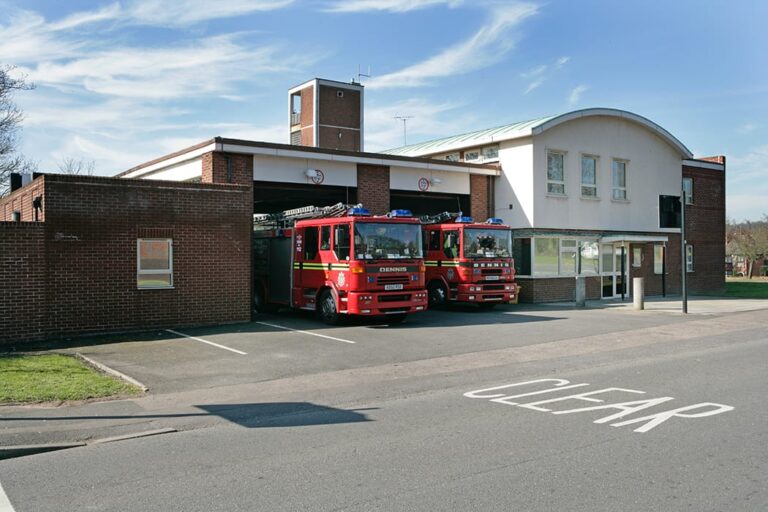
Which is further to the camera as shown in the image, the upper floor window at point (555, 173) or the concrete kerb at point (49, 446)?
the upper floor window at point (555, 173)

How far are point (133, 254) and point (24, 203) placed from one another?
4971mm

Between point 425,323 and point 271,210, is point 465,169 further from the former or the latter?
point 271,210

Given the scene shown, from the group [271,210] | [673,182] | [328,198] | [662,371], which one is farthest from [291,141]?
[662,371]

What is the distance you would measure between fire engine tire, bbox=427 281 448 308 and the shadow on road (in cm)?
1271

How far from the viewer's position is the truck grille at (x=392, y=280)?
16.5m

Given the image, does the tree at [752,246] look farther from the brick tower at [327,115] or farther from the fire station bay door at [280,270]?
the fire station bay door at [280,270]

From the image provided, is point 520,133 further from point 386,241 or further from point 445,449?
point 445,449

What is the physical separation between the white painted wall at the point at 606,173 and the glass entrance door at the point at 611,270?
34.7 inches

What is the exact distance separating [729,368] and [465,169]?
14906 mm

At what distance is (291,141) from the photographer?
4375 cm

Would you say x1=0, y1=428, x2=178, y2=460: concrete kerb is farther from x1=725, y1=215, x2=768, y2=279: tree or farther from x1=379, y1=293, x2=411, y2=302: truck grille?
x1=725, y1=215, x2=768, y2=279: tree

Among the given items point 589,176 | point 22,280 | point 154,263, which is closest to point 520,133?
point 589,176

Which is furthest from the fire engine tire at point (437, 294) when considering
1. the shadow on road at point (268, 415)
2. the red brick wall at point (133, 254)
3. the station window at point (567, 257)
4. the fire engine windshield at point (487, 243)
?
the shadow on road at point (268, 415)

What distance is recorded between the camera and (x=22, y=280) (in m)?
14.1
